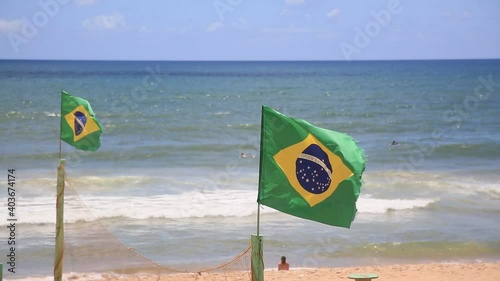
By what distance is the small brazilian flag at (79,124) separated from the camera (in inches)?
577

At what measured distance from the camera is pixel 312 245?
19.7 meters

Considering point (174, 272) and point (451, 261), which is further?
point (451, 261)

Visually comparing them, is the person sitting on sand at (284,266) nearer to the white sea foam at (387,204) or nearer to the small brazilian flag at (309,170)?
the white sea foam at (387,204)

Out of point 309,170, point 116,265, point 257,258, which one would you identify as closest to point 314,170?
point 309,170

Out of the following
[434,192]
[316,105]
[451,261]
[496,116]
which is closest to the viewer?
[451,261]

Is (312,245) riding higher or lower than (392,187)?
lower

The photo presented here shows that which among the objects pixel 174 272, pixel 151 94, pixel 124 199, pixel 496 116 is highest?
pixel 151 94

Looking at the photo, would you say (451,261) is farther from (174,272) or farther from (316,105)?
(316,105)

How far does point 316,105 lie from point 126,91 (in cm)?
2594

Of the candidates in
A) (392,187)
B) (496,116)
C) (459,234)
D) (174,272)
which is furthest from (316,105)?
(174,272)

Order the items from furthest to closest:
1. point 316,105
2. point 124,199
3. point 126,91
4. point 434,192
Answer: point 126,91
point 316,105
point 434,192
point 124,199

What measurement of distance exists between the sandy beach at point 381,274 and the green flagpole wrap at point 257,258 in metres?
5.04

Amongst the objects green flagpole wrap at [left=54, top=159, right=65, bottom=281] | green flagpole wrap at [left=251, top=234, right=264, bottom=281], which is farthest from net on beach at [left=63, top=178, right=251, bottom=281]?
green flagpole wrap at [left=251, top=234, right=264, bottom=281]

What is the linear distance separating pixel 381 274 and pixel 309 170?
7070 millimetres
